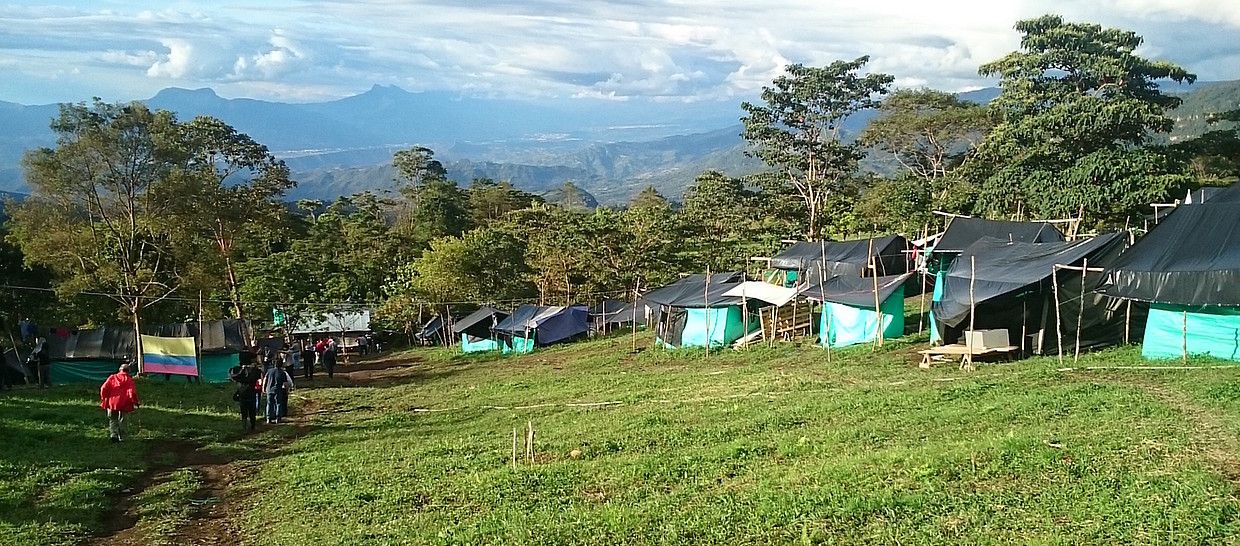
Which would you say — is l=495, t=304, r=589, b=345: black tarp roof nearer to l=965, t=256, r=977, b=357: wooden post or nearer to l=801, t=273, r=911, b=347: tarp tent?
l=801, t=273, r=911, b=347: tarp tent

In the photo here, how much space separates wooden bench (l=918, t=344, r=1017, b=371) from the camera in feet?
56.8

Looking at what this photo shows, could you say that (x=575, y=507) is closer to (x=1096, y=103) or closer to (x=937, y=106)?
(x=1096, y=103)

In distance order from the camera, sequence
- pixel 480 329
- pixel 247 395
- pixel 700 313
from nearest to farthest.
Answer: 1. pixel 247 395
2. pixel 700 313
3. pixel 480 329

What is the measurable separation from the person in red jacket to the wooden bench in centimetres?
1474

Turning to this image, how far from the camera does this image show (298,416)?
746 inches

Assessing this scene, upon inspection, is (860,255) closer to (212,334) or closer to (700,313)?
(700,313)

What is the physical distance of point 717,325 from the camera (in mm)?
27078

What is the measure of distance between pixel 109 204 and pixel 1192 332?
30283 mm

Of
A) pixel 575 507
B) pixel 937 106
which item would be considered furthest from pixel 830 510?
pixel 937 106

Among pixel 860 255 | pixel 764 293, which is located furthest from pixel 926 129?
pixel 764 293

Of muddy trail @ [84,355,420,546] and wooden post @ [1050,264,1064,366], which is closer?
muddy trail @ [84,355,420,546]

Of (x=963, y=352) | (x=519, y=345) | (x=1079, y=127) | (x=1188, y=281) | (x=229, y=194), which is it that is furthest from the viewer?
(x=229, y=194)

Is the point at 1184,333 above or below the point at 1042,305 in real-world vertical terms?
below

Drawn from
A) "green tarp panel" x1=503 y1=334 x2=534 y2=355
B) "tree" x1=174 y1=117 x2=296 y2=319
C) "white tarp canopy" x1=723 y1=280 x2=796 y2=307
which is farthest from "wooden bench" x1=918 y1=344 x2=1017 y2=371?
"tree" x1=174 y1=117 x2=296 y2=319
